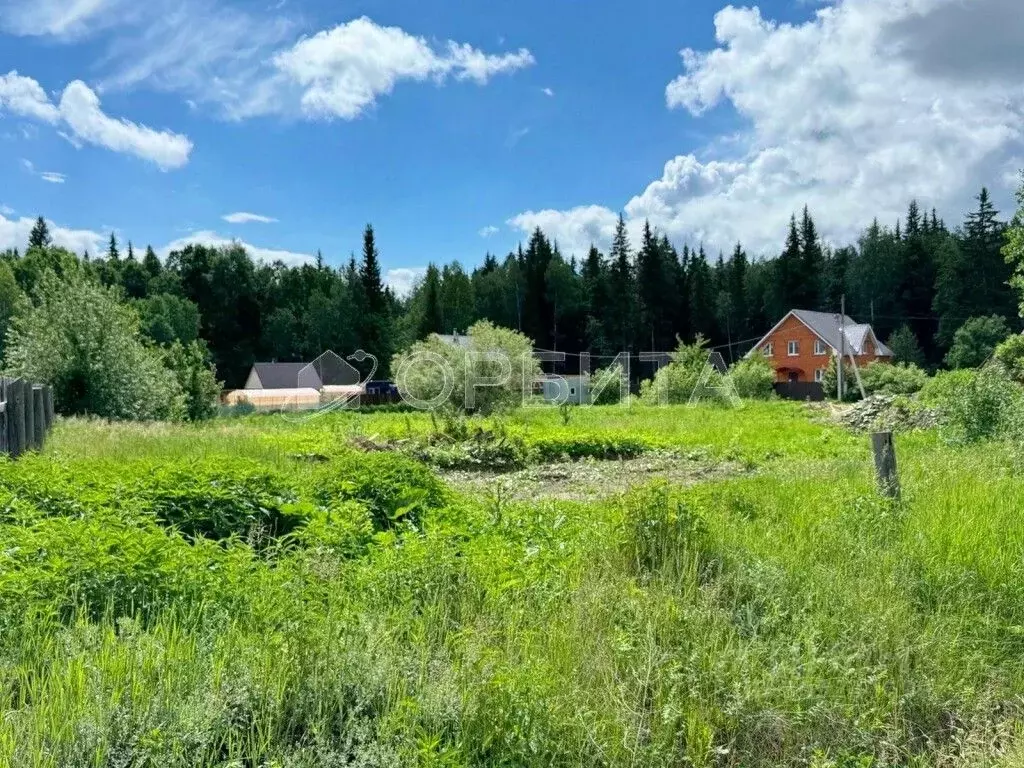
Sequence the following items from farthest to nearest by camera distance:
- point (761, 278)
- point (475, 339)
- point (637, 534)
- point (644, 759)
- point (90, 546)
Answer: point (761, 278)
point (475, 339)
point (637, 534)
point (90, 546)
point (644, 759)

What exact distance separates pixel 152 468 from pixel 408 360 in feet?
71.7

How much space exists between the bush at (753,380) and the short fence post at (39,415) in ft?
111

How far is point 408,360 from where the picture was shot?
28.0m

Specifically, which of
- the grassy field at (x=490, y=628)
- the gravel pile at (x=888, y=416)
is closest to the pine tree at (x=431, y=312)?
the gravel pile at (x=888, y=416)

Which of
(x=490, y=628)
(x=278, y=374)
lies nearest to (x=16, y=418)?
(x=490, y=628)

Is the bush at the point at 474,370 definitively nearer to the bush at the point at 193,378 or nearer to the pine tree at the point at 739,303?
the bush at the point at 193,378

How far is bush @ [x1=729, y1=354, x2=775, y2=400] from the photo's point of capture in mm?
38438

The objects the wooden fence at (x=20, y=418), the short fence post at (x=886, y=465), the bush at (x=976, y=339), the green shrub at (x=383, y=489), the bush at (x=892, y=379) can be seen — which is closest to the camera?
the short fence post at (x=886, y=465)

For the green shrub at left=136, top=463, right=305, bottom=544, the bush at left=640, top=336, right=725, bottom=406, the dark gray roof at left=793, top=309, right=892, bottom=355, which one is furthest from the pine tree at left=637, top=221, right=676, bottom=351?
the green shrub at left=136, top=463, right=305, bottom=544

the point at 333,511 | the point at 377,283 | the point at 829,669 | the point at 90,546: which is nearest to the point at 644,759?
the point at 829,669

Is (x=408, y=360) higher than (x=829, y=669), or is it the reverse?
(x=408, y=360)

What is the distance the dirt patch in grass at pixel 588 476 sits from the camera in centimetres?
947

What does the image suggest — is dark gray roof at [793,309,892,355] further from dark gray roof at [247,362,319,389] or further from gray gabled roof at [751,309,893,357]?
dark gray roof at [247,362,319,389]

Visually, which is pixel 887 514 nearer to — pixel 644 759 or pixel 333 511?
pixel 644 759
